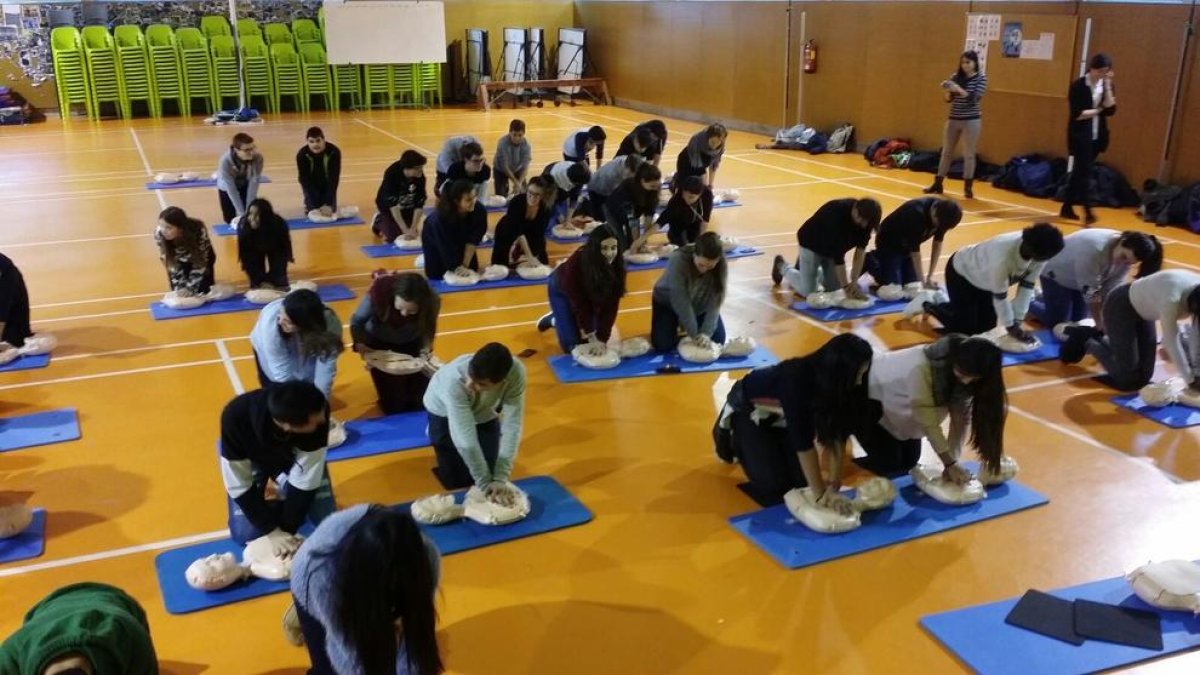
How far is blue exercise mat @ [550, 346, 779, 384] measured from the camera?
19.0 ft

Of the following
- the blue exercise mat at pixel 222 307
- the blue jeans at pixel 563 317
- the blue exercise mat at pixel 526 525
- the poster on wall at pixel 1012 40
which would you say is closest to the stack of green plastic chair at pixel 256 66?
the blue exercise mat at pixel 222 307

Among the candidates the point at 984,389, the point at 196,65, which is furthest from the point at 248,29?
the point at 984,389

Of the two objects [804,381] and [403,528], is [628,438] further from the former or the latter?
[403,528]

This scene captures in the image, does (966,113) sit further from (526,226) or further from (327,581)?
(327,581)

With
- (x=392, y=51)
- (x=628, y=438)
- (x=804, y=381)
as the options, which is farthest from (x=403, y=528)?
(x=392, y=51)

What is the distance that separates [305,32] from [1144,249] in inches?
626

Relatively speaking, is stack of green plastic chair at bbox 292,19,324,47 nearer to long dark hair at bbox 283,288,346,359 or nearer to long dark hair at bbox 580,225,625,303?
long dark hair at bbox 580,225,625,303

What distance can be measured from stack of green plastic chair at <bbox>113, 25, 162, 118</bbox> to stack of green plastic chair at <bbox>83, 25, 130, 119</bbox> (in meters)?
0.09

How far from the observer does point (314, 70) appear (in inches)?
710

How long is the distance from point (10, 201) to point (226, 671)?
30.2 ft

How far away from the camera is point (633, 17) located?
1844cm

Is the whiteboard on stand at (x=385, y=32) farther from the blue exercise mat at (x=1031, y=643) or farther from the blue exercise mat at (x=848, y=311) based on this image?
the blue exercise mat at (x=1031, y=643)

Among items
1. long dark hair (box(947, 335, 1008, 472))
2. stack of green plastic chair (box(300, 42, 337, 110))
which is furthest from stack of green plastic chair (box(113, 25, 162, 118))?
long dark hair (box(947, 335, 1008, 472))

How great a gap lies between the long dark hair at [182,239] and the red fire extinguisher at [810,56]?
381 inches
